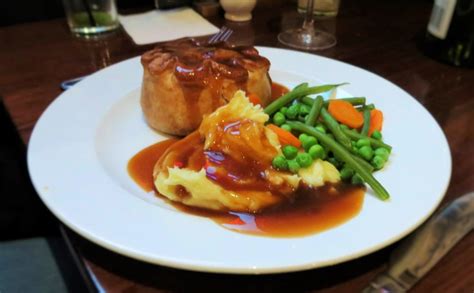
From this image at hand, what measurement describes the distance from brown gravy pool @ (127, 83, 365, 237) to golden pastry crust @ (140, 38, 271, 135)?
0.40m

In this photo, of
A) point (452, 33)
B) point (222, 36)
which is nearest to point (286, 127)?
point (222, 36)

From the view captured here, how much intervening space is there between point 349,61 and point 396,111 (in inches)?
32.6

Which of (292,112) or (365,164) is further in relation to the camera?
(292,112)

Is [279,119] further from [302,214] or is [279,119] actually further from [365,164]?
[302,214]

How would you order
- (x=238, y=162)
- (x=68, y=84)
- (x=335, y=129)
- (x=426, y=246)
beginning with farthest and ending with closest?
(x=68, y=84)
(x=335, y=129)
(x=238, y=162)
(x=426, y=246)

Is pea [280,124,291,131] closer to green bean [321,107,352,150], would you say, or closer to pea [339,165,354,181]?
green bean [321,107,352,150]

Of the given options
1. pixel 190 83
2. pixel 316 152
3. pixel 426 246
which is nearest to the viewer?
pixel 426 246

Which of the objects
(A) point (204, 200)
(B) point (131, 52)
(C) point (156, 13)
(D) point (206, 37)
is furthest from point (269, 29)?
(A) point (204, 200)

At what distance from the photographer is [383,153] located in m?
1.54

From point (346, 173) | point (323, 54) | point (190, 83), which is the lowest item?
point (323, 54)

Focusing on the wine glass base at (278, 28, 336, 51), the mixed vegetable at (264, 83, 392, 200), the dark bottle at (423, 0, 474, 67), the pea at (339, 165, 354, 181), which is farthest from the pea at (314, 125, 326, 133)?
the dark bottle at (423, 0, 474, 67)

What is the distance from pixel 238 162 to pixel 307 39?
1.60 meters

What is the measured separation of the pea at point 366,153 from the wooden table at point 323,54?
21cm

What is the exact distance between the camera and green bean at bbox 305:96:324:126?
1.75 metres
